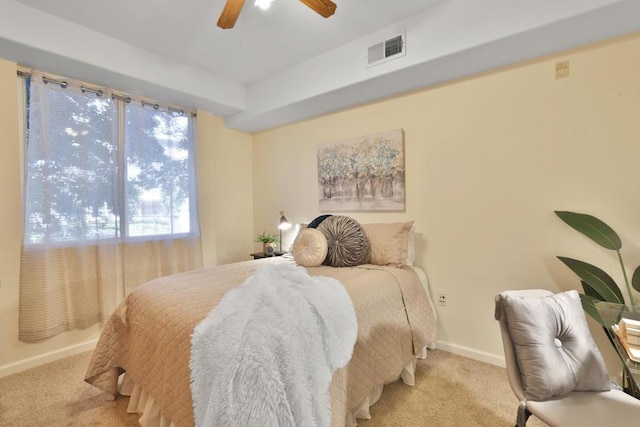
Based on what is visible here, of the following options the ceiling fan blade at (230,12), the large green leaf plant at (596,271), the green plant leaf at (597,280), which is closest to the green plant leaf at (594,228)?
the large green leaf plant at (596,271)

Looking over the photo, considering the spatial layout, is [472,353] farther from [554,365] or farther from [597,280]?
[554,365]

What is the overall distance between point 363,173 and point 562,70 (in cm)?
164

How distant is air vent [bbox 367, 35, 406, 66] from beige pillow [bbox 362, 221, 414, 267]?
1337 millimetres

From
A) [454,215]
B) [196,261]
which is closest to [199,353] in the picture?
[454,215]

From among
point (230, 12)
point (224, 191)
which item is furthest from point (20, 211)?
point (230, 12)

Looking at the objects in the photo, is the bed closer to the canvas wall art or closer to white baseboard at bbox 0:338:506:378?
white baseboard at bbox 0:338:506:378

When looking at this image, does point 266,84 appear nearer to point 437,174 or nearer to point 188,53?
point 188,53

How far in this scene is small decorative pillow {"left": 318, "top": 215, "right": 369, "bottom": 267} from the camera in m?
2.36

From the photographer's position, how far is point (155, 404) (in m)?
1.51

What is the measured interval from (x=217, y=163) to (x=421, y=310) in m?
2.88

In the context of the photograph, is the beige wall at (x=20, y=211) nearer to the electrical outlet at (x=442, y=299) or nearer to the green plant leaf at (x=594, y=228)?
the electrical outlet at (x=442, y=299)

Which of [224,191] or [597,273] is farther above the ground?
[224,191]

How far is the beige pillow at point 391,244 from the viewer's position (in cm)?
234

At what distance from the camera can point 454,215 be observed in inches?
97.2
